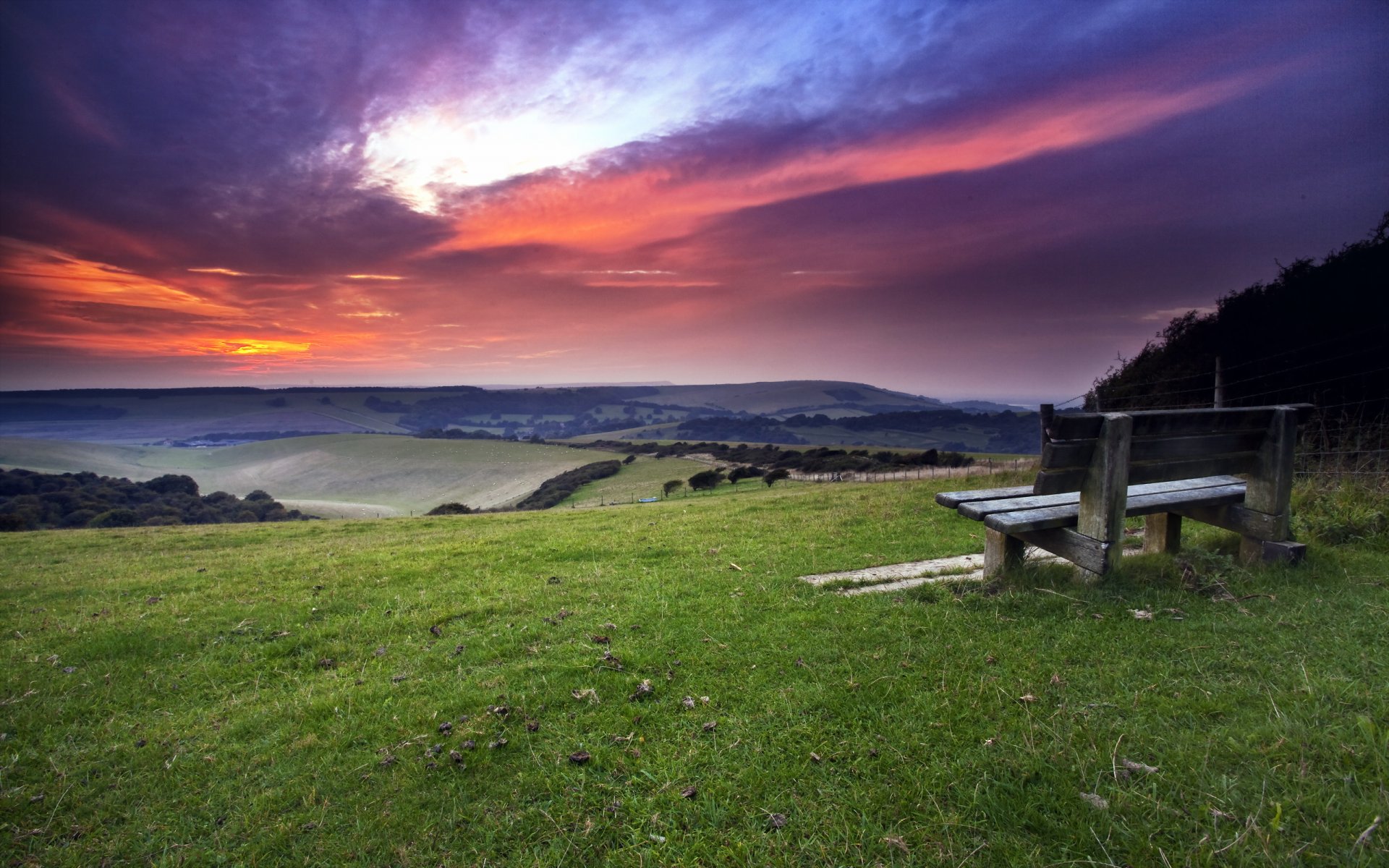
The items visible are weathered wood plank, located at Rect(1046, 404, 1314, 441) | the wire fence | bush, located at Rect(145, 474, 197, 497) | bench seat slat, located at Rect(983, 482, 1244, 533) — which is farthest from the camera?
bush, located at Rect(145, 474, 197, 497)

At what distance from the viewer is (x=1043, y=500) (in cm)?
690

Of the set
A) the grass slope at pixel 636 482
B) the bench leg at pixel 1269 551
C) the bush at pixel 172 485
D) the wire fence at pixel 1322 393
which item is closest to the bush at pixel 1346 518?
the wire fence at pixel 1322 393

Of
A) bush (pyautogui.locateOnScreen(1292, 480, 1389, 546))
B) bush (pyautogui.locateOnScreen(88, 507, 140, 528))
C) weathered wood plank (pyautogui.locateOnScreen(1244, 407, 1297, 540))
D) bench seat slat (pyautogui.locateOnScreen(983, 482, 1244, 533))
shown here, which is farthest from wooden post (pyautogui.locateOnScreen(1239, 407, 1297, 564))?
bush (pyautogui.locateOnScreen(88, 507, 140, 528))

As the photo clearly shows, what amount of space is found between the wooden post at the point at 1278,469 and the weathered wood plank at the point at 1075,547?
2.06 meters

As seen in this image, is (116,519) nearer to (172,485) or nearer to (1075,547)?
(172,485)

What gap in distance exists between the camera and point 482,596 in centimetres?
769

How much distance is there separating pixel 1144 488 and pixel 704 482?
143 feet

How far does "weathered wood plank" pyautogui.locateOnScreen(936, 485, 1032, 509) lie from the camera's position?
682 cm

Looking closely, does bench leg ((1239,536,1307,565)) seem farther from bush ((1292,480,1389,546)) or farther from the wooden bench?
bush ((1292,480,1389,546))

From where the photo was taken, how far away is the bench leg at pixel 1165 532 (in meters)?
6.81

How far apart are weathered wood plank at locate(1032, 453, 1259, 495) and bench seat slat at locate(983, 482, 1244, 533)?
10.9 inches

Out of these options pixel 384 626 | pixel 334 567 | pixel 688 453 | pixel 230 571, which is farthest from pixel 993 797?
pixel 688 453

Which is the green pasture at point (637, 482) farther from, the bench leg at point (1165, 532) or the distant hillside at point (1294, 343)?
the bench leg at point (1165, 532)

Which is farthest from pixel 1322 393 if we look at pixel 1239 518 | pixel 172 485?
pixel 172 485
